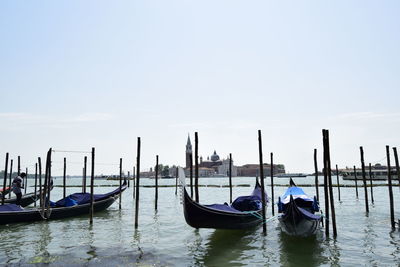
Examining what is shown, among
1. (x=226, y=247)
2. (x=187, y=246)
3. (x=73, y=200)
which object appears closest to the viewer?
(x=226, y=247)

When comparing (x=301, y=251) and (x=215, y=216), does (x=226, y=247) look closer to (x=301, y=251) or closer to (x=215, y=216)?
(x=215, y=216)

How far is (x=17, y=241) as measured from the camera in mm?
10367

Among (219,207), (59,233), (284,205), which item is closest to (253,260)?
(219,207)

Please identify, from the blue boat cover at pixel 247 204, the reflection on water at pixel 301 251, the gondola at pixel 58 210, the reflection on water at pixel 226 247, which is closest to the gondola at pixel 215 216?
the blue boat cover at pixel 247 204

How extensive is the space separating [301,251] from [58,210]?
430 inches

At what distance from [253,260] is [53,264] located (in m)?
4.81

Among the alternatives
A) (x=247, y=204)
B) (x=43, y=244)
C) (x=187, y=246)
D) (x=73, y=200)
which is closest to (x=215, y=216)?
(x=187, y=246)

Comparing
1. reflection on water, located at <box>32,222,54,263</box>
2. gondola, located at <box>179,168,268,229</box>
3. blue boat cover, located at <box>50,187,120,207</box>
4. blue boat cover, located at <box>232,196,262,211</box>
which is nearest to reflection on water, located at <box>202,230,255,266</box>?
gondola, located at <box>179,168,268,229</box>

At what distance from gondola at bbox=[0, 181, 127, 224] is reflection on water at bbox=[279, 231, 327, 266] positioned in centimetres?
979

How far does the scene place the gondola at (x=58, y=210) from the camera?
1326cm

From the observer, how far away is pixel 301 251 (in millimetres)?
9039

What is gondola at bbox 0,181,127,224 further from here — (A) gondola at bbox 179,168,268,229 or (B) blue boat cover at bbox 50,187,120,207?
(A) gondola at bbox 179,168,268,229

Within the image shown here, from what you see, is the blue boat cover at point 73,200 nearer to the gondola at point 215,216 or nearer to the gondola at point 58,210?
the gondola at point 58,210

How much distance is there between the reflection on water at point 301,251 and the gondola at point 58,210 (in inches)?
385
